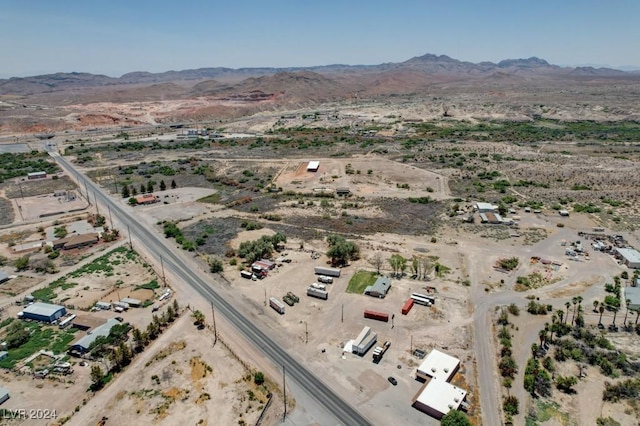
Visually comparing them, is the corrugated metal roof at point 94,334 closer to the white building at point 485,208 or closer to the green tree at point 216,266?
the green tree at point 216,266

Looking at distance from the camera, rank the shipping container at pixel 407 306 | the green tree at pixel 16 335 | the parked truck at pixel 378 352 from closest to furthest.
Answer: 1. the parked truck at pixel 378 352
2. the green tree at pixel 16 335
3. the shipping container at pixel 407 306

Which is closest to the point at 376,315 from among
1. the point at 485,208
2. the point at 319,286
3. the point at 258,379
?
Answer: the point at 319,286

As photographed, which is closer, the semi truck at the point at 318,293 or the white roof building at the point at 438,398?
the white roof building at the point at 438,398

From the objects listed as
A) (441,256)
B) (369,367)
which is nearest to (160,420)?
(369,367)

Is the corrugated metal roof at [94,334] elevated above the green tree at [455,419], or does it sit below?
above

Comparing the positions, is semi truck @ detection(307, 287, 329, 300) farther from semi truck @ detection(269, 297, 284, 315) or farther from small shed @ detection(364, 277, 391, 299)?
small shed @ detection(364, 277, 391, 299)

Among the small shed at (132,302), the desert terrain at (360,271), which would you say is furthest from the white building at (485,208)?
the small shed at (132,302)

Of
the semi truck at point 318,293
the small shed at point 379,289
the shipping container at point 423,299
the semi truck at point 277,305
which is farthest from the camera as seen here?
the semi truck at point 318,293

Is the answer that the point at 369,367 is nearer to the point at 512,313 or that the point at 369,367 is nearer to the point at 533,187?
the point at 512,313
